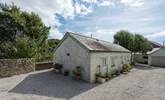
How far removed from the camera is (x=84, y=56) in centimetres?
1382

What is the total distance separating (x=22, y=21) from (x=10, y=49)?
8148 mm

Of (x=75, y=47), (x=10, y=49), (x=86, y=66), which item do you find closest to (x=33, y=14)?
(x=10, y=49)

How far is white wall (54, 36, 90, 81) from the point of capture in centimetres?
1362

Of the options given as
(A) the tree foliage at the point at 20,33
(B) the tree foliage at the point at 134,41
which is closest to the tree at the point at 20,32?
(A) the tree foliage at the point at 20,33

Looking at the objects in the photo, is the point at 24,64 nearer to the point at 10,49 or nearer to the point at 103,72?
the point at 10,49

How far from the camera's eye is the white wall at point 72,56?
1362cm

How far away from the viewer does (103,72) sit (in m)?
15.4

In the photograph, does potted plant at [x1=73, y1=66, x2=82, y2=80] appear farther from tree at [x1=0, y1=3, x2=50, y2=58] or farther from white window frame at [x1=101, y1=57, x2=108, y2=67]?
tree at [x1=0, y1=3, x2=50, y2=58]

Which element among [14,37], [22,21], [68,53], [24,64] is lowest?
[24,64]

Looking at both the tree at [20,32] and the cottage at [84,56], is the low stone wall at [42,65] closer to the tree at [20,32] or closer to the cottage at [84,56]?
the tree at [20,32]

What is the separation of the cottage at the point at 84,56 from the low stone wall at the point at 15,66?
2.98m

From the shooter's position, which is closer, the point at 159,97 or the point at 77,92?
the point at 159,97

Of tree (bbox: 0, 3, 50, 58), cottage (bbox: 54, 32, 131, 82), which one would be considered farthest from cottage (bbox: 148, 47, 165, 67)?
tree (bbox: 0, 3, 50, 58)

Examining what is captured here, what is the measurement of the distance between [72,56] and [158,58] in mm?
25097
